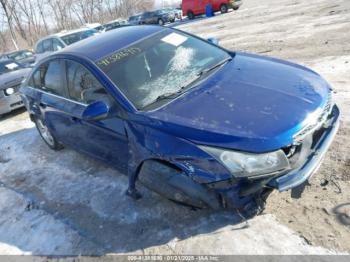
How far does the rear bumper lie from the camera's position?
819 centimetres

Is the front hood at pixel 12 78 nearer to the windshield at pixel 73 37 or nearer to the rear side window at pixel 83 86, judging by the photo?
the windshield at pixel 73 37

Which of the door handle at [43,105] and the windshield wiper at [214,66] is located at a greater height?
the windshield wiper at [214,66]

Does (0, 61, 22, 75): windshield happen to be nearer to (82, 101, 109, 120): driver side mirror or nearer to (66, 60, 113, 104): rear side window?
A: (66, 60, 113, 104): rear side window

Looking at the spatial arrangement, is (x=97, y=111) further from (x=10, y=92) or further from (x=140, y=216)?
(x=10, y=92)

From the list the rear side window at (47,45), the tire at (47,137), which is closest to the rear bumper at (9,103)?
the tire at (47,137)

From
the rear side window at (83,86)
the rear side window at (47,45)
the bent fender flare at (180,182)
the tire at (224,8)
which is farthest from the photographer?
the tire at (224,8)

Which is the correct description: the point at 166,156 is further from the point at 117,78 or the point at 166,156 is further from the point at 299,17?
the point at 299,17

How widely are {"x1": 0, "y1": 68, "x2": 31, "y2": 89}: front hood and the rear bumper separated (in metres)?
0.28

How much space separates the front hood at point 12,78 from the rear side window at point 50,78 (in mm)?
3226

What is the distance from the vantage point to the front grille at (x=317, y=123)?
2.73 metres

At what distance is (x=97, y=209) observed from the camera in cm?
395

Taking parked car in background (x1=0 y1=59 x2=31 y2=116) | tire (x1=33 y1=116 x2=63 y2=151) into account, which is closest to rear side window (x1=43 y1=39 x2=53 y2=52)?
parked car in background (x1=0 y1=59 x2=31 y2=116)

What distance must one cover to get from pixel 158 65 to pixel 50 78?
76.1 inches

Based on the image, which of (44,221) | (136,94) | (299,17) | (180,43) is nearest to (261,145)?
(136,94)
